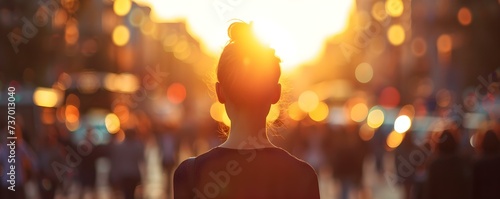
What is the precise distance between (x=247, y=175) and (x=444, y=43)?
6112 centimetres

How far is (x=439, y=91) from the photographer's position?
61406 mm

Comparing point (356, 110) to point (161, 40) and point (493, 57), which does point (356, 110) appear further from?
point (161, 40)

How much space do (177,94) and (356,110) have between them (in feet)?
107

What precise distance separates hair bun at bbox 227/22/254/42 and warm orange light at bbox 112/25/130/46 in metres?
83.7

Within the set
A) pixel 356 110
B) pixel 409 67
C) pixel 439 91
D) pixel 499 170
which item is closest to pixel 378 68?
pixel 409 67

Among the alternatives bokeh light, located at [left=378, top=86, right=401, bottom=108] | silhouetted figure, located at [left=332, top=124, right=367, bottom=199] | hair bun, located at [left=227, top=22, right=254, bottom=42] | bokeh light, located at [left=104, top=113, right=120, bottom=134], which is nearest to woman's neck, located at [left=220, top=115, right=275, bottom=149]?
hair bun, located at [left=227, top=22, right=254, bottom=42]

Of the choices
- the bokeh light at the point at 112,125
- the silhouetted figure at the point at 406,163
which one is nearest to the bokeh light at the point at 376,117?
the bokeh light at the point at 112,125

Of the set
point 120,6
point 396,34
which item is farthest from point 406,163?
point 120,6

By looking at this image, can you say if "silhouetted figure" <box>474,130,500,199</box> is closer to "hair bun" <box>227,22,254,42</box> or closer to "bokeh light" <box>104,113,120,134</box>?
"hair bun" <box>227,22,254,42</box>

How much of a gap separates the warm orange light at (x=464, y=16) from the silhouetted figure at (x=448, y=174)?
4427cm

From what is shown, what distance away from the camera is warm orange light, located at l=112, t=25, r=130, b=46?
90250 mm

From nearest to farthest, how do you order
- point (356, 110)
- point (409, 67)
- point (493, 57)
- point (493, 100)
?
1. point (493, 100)
2. point (493, 57)
3. point (356, 110)
4. point (409, 67)

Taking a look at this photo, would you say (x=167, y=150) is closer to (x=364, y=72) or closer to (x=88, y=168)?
(x=88, y=168)

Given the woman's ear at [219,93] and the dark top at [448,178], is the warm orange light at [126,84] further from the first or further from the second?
the woman's ear at [219,93]
